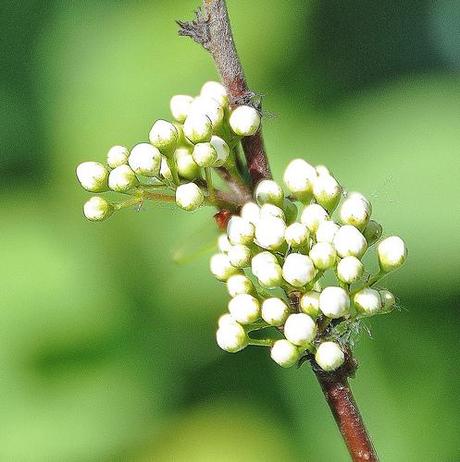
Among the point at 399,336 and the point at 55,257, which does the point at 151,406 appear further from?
the point at 399,336

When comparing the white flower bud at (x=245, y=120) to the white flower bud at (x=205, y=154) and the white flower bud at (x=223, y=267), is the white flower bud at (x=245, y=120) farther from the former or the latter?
the white flower bud at (x=223, y=267)

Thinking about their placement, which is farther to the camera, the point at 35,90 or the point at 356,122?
the point at 35,90

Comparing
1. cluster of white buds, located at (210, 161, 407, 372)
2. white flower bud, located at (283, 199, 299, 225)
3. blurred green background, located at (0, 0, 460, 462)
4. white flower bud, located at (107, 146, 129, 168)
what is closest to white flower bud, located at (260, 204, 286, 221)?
cluster of white buds, located at (210, 161, 407, 372)

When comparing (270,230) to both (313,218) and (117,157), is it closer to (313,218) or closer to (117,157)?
(313,218)

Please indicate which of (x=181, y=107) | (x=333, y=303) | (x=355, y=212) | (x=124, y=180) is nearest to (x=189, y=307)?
(x=181, y=107)

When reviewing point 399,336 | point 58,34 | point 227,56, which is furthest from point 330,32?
point 227,56

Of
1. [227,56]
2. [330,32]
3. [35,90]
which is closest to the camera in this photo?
[227,56]
